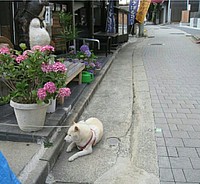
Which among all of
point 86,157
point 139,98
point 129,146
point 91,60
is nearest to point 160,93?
point 139,98

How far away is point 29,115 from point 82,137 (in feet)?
2.35

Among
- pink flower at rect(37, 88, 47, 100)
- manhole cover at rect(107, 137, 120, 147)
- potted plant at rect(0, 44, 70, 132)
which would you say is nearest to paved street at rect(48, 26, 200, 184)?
manhole cover at rect(107, 137, 120, 147)

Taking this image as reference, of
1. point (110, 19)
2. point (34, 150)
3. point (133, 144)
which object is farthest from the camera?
point (110, 19)

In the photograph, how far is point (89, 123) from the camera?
3799 millimetres

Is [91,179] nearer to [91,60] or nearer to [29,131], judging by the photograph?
[29,131]

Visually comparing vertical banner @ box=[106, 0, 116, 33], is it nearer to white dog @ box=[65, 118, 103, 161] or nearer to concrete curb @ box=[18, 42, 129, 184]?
concrete curb @ box=[18, 42, 129, 184]

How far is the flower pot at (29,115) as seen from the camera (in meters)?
3.21

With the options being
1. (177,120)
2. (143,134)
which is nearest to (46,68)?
(143,134)

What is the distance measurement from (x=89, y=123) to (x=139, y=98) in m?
2.11

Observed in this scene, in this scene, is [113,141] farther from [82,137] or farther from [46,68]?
[46,68]

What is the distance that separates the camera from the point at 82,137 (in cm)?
333

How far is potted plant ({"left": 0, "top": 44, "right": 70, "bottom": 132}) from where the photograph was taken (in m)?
3.17

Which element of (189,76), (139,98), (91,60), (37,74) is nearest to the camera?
(37,74)

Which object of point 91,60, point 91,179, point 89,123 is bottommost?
point 91,179
